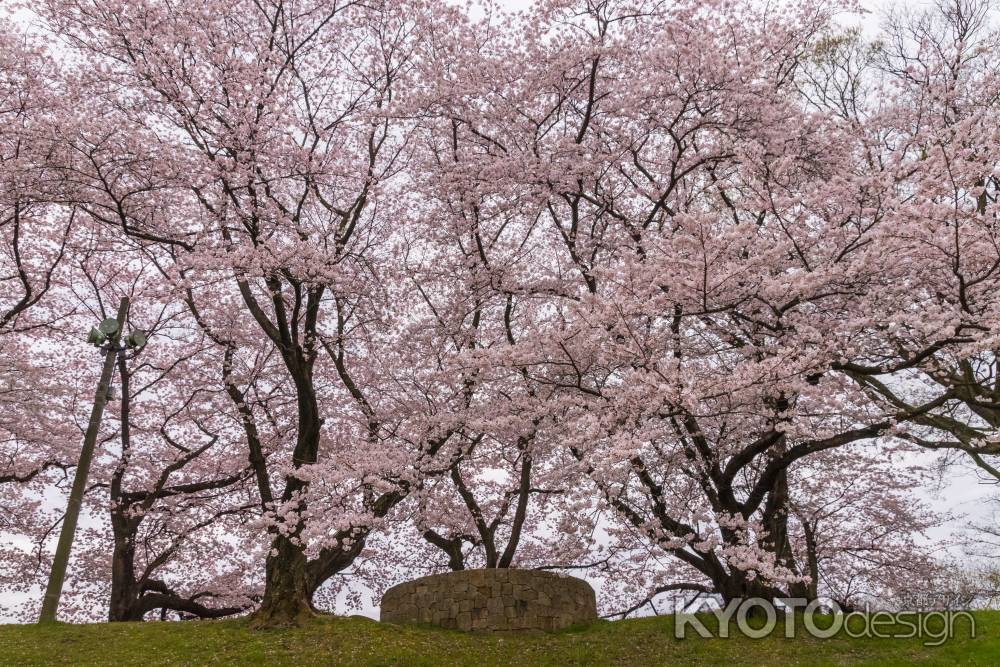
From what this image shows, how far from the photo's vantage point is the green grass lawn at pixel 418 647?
10969 mm

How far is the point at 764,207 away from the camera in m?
9.91

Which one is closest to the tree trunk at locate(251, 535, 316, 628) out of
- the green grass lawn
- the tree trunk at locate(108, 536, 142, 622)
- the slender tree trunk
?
the green grass lawn

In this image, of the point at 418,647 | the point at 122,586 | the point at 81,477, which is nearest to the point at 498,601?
the point at 418,647

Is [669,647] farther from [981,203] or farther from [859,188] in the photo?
[981,203]

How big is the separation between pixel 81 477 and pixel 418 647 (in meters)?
6.39

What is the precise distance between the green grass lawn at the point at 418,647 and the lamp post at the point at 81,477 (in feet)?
1.80

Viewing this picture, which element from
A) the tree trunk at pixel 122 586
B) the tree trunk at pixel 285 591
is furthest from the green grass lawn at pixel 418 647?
the tree trunk at pixel 122 586

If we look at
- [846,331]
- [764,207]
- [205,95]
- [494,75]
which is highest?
[494,75]

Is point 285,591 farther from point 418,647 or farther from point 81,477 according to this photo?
point 81,477

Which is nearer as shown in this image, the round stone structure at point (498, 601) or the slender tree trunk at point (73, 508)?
the slender tree trunk at point (73, 508)

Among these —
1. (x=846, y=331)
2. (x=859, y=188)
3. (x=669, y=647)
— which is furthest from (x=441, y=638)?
(x=859, y=188)

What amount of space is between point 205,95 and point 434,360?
6.86 meters

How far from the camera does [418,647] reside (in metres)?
12.2

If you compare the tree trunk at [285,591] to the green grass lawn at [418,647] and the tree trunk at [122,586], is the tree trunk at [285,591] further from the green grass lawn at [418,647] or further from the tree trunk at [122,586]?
the tree trunk at [122,586]
